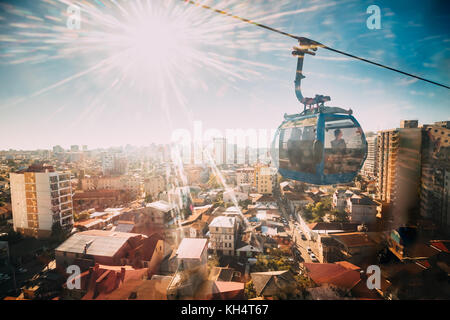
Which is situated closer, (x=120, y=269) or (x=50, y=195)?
(x=120, y=269)

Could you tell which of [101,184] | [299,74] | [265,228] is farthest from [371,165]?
[101,184]

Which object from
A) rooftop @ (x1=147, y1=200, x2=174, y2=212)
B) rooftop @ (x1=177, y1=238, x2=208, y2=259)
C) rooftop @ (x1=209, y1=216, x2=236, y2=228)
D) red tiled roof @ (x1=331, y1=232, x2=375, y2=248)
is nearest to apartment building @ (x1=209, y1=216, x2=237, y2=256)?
rooftop @ (x1=209, y1=216, x2=236, y2=228)

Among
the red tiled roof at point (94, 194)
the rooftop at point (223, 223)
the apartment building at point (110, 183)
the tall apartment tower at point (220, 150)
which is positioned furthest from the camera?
the tall apartment tower at point (220, 150)

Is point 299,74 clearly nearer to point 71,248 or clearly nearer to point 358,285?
point 358,285

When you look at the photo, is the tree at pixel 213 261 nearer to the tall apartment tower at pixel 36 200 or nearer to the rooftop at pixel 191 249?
the rooftop at pixel 191 249

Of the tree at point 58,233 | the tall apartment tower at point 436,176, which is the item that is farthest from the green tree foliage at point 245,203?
the tree at point 58,233

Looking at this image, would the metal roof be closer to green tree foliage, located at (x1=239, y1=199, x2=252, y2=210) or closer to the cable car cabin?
the cable car cabin
